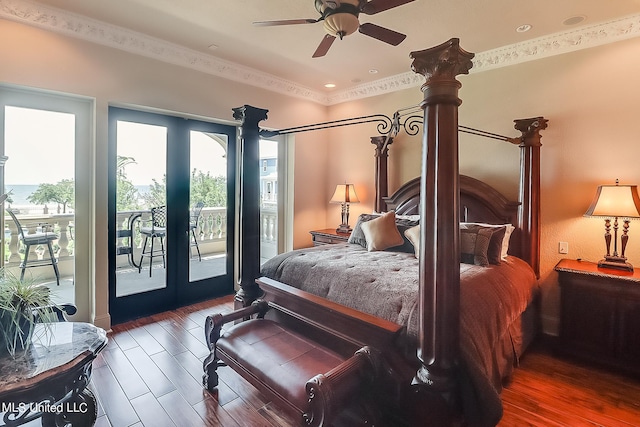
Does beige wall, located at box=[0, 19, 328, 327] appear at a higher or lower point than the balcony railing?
higher

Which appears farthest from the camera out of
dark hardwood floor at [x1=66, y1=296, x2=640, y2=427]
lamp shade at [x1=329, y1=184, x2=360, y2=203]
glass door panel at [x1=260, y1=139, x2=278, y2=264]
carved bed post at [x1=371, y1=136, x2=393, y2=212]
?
glass door panel at [x1=260, y1=139, x2=278, y2=264]

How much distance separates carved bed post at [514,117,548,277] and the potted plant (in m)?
3.73

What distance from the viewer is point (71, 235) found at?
10.5 feet

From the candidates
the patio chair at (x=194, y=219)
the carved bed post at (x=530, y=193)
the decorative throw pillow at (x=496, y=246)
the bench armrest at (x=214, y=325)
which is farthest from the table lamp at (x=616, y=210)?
the patio chair at (x=194, y=219)

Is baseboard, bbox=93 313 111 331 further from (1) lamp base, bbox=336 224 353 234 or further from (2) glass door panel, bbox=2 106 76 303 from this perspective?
(1) lamp base, bbox=336 224 353 234

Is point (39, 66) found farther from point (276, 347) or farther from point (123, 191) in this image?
point (276, 347)

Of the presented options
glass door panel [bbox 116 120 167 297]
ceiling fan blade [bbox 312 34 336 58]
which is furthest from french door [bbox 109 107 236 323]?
ceiling fan blade [bbox 312 34 336 58]

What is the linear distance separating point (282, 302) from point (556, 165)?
116 inches

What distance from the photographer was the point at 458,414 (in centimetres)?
158

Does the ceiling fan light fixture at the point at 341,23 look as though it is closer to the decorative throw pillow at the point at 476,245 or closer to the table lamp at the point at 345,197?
the decorative throw pillow at the point at 476,245

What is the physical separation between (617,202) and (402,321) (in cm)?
220

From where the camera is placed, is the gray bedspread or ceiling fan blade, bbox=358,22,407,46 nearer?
the gray bedspread

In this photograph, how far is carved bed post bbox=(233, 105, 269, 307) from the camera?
2.80 m

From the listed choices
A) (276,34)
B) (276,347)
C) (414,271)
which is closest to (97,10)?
(276,34)
